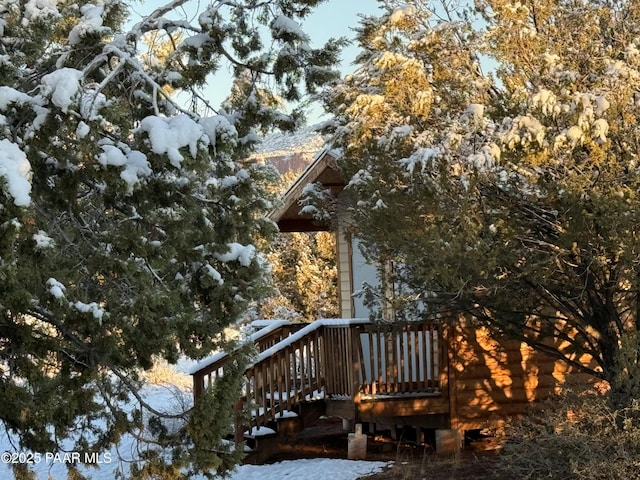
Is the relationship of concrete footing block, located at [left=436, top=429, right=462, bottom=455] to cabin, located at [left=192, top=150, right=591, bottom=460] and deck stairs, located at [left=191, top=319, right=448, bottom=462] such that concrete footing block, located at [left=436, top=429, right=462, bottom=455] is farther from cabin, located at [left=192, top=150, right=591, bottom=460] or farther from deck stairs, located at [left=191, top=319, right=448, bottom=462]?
deck stairs, located at [left=191, top=319, right=448, bottom=462]

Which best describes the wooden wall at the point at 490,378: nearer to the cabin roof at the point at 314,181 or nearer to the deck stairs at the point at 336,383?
the deck stairs at the point at 336,383

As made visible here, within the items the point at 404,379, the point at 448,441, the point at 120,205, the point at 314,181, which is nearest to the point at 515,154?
the point at 120,205

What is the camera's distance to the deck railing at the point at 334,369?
10219 mm

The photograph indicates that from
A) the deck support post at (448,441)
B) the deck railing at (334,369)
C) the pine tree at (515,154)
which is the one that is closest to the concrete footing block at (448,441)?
the deck support post at (448,441)

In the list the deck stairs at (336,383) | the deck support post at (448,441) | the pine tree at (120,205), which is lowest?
the deck support post at (448,441)

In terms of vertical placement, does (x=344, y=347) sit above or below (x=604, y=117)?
below

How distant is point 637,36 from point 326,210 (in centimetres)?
531

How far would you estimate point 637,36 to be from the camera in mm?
6422

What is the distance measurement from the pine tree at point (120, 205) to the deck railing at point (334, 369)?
3517 mm

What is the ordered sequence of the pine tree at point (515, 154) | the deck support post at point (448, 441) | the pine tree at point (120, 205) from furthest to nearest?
the deck support post at point (448, 441) < the pine tree at point (515, 154) < the pine tree at point (120, 205)

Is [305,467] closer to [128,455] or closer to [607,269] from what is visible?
[128,455]

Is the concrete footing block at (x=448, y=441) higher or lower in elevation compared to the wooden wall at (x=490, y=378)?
lower

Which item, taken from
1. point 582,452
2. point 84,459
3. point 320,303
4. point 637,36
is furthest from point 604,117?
point 320,303

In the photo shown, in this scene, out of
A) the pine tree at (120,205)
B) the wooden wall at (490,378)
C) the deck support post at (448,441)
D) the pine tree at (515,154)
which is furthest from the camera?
the wooden wall at (490,378)
